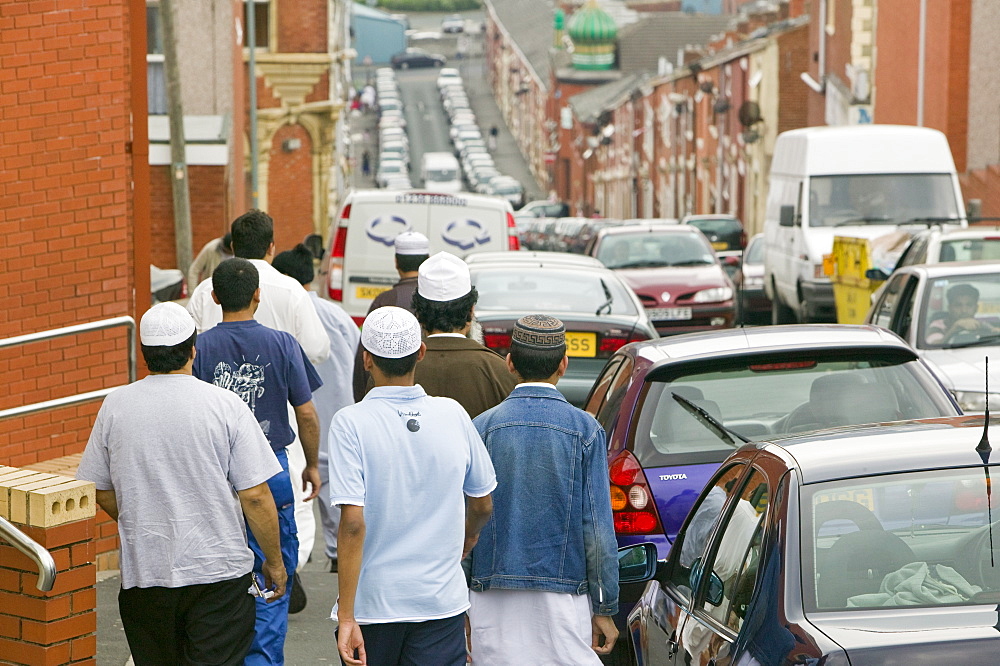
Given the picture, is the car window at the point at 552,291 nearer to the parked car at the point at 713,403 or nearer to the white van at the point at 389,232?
the white van at the point at 389,232

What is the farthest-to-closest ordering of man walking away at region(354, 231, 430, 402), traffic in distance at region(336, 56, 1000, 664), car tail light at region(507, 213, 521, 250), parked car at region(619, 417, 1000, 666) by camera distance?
car tail light at region(507, 213, 521, 250), man walking away at region(354, 231, 430, 402), traffic in distance at region(336, 56, 1000, 664), parked car at region(619, 417, 1000, 666)

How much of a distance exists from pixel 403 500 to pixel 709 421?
2319mm

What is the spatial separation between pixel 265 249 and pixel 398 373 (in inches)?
122

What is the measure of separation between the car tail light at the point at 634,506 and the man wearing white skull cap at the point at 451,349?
2.40ft

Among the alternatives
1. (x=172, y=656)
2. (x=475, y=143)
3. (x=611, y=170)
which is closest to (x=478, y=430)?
(x=172, y=656)

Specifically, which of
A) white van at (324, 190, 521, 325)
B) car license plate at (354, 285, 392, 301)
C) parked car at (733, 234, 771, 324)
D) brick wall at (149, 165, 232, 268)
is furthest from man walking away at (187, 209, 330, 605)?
parked car at (733, 234, 771, 324)

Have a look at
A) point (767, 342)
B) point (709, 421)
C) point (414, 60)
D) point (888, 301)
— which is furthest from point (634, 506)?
point (414, 60)

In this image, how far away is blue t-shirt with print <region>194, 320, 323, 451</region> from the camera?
623 centimetres

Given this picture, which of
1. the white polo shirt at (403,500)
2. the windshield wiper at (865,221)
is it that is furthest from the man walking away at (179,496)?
the windshield wiper at (865,221)

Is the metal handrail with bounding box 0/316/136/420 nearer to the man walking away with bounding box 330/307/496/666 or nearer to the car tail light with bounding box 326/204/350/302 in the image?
the man walking away with bounding box 330/307/496/666

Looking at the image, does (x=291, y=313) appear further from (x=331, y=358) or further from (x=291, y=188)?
(x=291, y=188)

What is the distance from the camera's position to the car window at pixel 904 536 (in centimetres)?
378

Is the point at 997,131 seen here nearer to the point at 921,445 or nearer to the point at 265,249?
the point at 265,249

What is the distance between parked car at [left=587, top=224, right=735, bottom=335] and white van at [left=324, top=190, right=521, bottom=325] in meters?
1.90
